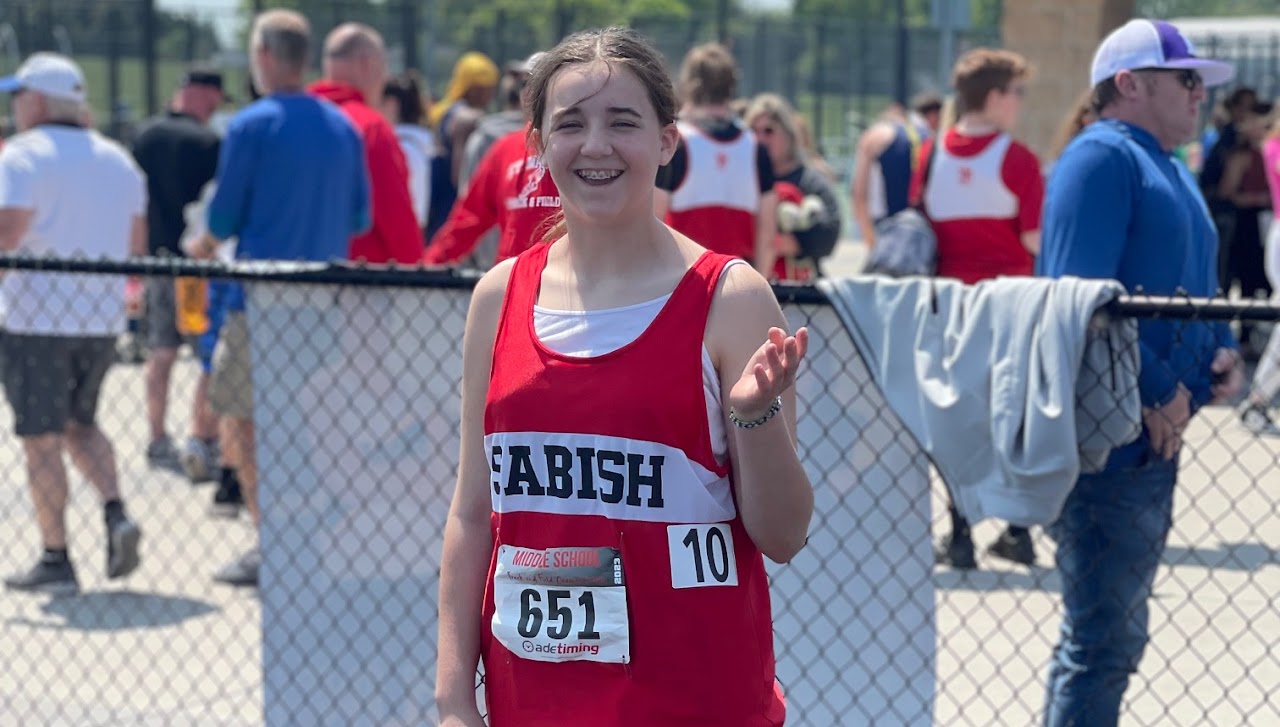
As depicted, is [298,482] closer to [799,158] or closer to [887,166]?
[799,158]

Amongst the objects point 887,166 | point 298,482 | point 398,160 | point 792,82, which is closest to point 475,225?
point 298,482

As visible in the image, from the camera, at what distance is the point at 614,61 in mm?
2430

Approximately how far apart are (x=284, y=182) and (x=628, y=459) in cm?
441

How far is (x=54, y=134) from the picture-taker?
666 centimetres

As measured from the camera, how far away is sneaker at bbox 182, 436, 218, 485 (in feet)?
26.6

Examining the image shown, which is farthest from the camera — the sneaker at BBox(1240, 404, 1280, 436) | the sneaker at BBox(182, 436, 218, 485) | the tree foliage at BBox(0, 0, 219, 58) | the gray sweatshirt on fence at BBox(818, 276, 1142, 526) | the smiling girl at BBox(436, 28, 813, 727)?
the tree foliage at BBox(0, 0, 219, 58)

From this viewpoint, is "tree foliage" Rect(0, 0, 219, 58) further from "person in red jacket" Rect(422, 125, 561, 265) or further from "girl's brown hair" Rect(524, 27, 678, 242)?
"girl's brown hair" Rect(524, 27, 678, 242)

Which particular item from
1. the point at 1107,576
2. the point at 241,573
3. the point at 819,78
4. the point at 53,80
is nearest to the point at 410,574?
the point at 1107,576

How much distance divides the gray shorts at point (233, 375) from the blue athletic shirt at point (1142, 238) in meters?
3.33

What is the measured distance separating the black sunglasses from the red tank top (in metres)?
2.16

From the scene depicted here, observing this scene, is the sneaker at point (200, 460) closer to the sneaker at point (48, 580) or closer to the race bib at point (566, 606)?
the sneaker at point (48, 580)

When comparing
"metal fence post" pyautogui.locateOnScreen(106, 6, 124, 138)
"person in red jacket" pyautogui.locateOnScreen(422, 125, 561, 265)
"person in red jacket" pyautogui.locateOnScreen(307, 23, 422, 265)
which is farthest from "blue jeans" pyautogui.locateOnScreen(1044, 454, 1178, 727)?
"metal fence post" pyautogui.locateOnScreen(106, 6, 124, 138)

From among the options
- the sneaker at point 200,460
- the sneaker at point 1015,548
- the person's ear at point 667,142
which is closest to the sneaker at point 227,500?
the sneaker at point 200,460

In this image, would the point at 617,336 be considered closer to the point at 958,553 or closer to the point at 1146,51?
the point at 1146,51
